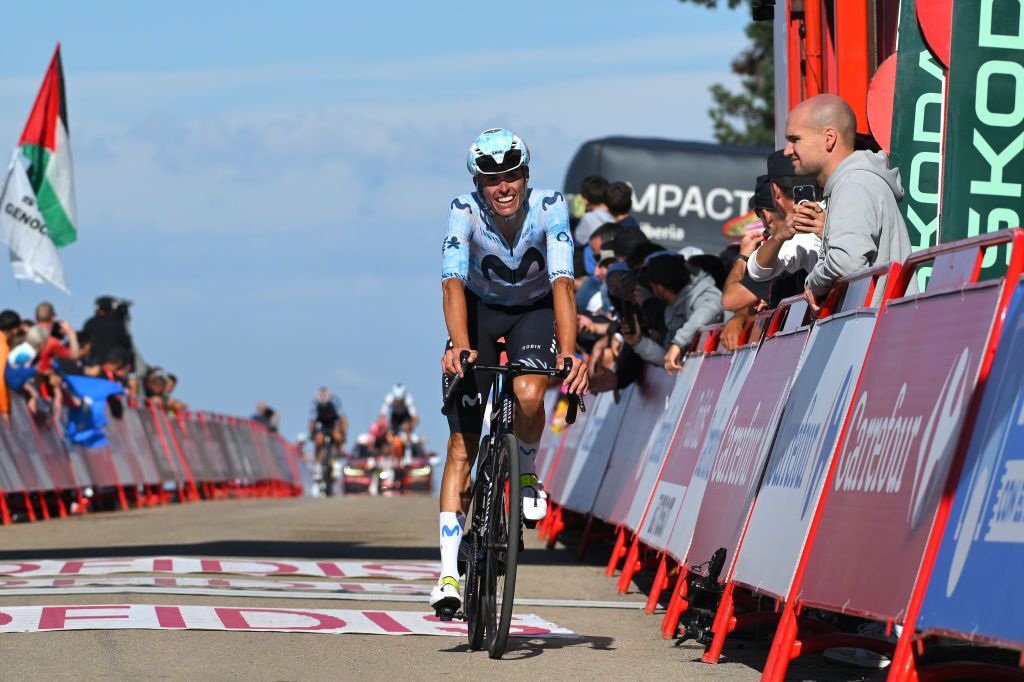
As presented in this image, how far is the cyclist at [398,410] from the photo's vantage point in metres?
38.0

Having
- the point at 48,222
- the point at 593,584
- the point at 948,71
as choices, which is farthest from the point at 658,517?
the point at 48,222

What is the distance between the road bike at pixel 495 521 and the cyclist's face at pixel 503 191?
26.0 inches

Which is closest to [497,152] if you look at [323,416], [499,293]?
[499,293]

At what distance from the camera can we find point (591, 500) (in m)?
13.2

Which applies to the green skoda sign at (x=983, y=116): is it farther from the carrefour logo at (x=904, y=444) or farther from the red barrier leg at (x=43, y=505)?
the red barrier leg at (x=43, y=505)

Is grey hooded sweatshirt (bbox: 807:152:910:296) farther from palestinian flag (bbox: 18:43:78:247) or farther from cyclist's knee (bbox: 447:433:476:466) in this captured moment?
palestinian flag (bbox: 18:43:78:247)

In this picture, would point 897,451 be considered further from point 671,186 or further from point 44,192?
point 671,186

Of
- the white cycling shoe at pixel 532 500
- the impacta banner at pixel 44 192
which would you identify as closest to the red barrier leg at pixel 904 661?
the white cycling shoe at pixel 532 500

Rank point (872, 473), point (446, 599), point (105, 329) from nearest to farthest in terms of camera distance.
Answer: point (872, 473)
point (446, 599)
point (105, 329)

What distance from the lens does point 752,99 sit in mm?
52688

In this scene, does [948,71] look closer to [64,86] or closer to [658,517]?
[658,517]

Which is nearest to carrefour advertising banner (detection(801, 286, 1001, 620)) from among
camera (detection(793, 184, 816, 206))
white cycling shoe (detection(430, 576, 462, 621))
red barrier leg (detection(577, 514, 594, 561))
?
white cycling shoe (detection(430, 576, 462, 621))

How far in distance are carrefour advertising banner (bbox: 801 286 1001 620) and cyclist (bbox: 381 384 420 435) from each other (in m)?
32.0

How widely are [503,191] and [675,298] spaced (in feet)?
14.0
